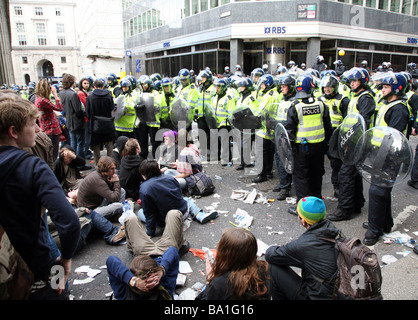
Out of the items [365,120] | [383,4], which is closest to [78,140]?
[365,120]

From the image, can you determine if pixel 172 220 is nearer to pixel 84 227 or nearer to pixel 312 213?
pixel 84 227

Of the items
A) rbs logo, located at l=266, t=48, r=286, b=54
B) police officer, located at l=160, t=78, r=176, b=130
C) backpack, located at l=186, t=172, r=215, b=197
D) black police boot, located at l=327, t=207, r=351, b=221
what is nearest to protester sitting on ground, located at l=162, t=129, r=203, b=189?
backpack, located at l=186, t=172, r=215, b=197

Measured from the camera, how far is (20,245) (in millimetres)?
1706

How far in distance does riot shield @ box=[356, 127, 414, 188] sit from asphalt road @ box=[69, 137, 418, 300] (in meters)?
0.91

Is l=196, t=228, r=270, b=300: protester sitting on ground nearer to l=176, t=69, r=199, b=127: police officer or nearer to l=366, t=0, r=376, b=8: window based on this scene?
l=176, t=69, r=199, b=127: police officer

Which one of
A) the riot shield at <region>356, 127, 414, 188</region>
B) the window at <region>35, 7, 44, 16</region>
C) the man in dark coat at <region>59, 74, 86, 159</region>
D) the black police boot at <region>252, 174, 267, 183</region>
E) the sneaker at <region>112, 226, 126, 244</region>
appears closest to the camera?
the riot shield at <region>356, 127, 414, 188</region>

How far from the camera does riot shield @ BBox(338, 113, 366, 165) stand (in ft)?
13.6

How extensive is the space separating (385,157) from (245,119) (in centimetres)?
330

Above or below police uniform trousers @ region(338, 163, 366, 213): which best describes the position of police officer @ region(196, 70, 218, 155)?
above

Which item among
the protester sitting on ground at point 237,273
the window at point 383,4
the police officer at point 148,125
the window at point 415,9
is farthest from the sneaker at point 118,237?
the window at point 415,9

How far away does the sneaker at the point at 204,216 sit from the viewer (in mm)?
4621

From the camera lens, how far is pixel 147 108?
24.4 feet

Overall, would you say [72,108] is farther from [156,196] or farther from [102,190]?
[156,196]
